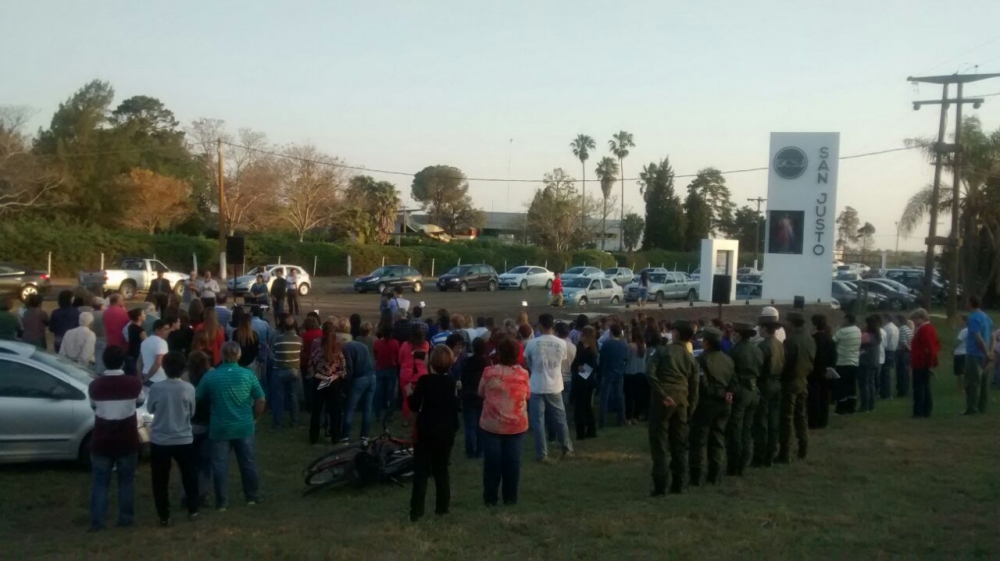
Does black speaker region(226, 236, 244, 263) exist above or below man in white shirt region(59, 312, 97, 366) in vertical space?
above

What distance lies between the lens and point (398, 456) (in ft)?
30.6

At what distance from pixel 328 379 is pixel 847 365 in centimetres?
789

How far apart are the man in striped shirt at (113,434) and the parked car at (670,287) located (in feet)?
112

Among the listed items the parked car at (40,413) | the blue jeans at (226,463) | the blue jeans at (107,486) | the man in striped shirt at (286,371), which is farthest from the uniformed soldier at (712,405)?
the parked car at (40,413)

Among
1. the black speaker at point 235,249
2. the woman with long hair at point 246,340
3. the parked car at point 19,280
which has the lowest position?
the parked car at point 19,280

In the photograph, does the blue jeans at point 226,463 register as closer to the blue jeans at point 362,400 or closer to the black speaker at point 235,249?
the blue jeans at point 362,400

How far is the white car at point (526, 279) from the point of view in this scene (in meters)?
48.9

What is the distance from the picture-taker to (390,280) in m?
42.9

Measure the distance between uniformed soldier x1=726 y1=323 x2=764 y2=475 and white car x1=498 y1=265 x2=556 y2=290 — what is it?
3896 centimetres

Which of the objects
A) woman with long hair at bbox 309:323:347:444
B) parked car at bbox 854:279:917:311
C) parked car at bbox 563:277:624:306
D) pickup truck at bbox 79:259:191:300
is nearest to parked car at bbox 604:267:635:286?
parked car at bbox 563:277:624:306

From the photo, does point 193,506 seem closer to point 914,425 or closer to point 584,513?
point 584,513

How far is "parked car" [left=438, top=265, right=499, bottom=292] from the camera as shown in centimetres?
4609

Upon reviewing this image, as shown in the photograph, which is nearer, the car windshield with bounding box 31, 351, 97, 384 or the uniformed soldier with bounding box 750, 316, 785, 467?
the uniformed soldier with bounding box 750, 316, 785, 467

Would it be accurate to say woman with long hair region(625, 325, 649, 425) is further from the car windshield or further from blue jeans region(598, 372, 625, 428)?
the car windshield
